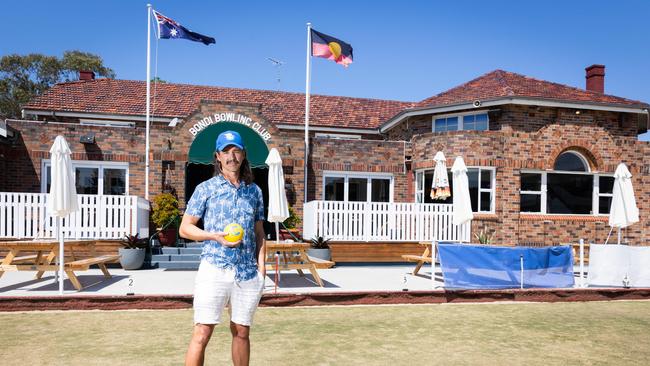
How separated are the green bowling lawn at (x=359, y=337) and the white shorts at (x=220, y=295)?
5.48ft

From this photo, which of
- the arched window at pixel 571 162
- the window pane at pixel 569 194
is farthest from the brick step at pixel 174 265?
the arched window at pixel 571 162

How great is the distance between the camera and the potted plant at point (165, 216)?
595 inches

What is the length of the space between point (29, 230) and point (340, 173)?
945 cm

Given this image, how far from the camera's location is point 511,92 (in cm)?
1716

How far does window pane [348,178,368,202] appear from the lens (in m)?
18.4

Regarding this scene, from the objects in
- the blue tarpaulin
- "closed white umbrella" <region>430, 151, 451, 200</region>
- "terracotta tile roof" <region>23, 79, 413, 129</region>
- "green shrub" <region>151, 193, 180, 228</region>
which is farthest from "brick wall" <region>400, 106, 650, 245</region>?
"green shrub" <region>151, 193, 180, 228</region>

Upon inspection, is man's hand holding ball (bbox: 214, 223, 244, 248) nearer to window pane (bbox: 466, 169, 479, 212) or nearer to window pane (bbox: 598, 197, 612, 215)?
window pane (bbox: 466, 169, 479, 212)

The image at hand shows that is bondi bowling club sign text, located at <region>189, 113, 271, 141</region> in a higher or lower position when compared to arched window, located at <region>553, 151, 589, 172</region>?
higher

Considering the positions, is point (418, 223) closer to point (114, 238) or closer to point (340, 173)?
point (340, 173)

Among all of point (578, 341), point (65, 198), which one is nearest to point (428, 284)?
point (578, 341)

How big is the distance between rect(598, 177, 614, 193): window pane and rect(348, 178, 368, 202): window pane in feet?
25.9

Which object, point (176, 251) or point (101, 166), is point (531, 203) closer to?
point (176, 251)

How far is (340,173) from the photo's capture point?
18.2m

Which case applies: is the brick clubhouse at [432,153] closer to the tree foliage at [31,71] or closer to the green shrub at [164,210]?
the green shrub at [164,210]
